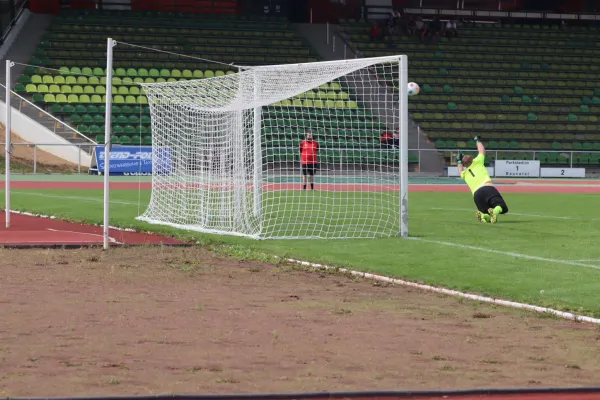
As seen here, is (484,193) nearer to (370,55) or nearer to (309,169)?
(309,169)

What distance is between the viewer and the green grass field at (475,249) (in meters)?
11.3

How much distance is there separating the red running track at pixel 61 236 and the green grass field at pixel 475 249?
2.44ft

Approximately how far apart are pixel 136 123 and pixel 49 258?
3362 cm

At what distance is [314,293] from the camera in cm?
1086

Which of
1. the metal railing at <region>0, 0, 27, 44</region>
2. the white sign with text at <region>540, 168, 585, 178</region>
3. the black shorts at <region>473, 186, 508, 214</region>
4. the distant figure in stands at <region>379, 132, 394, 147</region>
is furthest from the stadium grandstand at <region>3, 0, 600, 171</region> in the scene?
the black shorts at <region>473, 186, 508, 214</region>

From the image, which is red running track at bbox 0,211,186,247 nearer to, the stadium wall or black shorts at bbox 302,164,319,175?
black shorts at bbox 302,164,319,175

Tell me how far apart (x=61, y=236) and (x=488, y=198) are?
830 centimetres

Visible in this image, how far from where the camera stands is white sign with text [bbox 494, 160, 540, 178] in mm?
47500

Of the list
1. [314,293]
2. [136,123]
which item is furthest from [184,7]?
[314,293]

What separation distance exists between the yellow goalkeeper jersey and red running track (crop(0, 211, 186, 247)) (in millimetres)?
6633

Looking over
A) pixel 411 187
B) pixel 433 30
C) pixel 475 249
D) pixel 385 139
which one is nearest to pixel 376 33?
pixel 433 30

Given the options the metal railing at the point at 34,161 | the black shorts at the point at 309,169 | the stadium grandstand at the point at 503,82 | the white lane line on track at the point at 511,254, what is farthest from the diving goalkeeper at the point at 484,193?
the stadium grandstand at the point at 503,82

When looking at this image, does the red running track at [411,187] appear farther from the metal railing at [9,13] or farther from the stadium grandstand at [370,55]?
the metal railing at [9,13]

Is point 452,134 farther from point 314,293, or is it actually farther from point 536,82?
point 314,293
